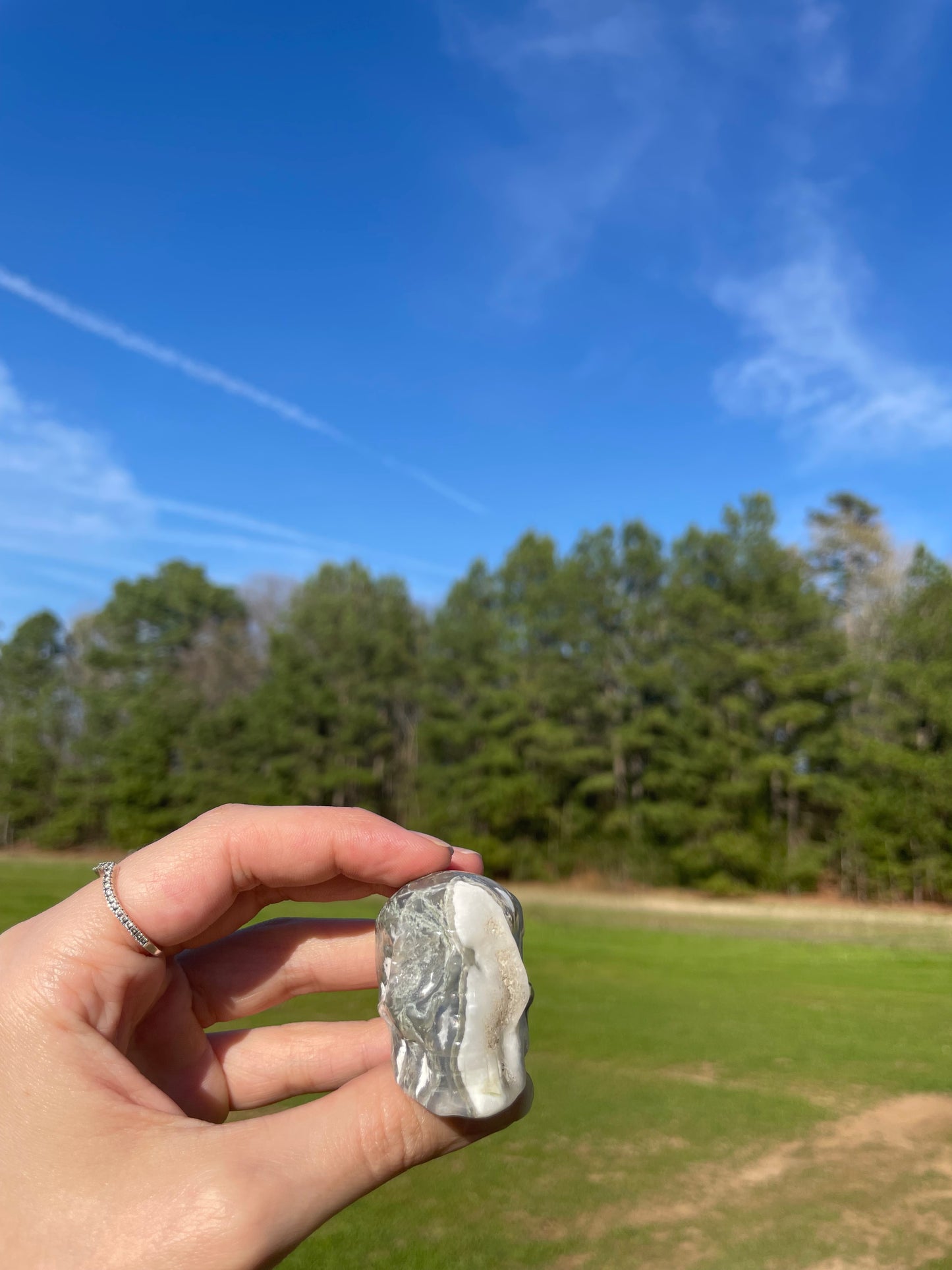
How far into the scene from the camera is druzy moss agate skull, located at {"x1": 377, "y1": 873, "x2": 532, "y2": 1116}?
1.12 m

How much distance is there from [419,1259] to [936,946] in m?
9.75

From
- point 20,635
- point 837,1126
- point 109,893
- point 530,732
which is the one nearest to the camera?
point 109,893

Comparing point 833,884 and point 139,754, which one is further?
point 139,754

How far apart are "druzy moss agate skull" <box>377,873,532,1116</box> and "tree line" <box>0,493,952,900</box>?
17334 millimetres

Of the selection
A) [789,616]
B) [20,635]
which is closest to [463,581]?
[789,616]

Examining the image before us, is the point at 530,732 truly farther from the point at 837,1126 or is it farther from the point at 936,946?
the point at 837,1126

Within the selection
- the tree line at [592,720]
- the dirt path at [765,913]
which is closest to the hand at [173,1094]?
the dirt path at [765,913]

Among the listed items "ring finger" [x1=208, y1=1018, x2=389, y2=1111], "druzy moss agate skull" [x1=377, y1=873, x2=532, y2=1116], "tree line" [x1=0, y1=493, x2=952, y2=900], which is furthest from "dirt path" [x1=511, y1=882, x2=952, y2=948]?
"druzy moss agate skull" [x1=377, y1=873, x2=532, y2=1116]

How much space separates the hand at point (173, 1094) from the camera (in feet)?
3.30

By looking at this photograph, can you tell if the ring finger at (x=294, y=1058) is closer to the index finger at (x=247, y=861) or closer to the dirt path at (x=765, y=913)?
the index finger at (x=247, y=861)

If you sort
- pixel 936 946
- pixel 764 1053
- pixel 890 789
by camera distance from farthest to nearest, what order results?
Result: 1. pixel 890 789
2. pixel 936 946
3. pixel 764 1053

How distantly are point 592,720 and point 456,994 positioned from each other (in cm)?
2049

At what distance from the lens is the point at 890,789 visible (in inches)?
665

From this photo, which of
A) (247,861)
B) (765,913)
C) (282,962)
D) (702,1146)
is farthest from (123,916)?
(765,913)
